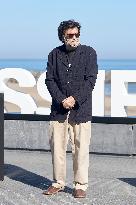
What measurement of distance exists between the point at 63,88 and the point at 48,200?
1320 mm

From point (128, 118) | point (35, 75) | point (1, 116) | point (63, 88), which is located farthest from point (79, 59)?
point (35, 75)

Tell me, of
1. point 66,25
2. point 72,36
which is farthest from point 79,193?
point 66,25

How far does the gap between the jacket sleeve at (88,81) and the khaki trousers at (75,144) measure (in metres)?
0.32

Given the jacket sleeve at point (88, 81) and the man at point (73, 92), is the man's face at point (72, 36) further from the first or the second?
the jacket sleeve at point (88, 81)

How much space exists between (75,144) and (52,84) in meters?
0.76

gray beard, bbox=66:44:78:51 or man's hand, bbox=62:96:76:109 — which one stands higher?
gray beard, bbox=66:44:78:51

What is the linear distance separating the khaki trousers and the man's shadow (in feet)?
1.39

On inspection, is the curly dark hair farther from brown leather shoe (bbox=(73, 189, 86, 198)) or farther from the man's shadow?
the man's shadow

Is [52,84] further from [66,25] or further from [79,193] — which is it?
[79,193]

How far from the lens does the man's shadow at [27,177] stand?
812cm

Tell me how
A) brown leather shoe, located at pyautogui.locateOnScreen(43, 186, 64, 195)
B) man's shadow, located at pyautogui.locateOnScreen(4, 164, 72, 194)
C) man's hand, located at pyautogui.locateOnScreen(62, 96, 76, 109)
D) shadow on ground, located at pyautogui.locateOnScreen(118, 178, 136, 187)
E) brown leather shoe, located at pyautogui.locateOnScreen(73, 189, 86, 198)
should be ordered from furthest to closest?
1. shadow on ground, located at pyautogui.locateOnScreen(118, 178, 136, 187)
2. man's shadow, located at pyautogui.locateOnScreen(4, 164, 72, 194)
3. brown leather shoe, located at pyautogui.locateOnScreen(43, 186, 64, 195)
4. brown leather shoe, located at pyautogui.locateOnScreen(73, 189, 86, 198)
5. man's hand, located at pyautogui.locateOnScreen(62, 96, 76, 109)

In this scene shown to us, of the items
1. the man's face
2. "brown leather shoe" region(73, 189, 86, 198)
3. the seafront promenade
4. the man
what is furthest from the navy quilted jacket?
the seafront promenade

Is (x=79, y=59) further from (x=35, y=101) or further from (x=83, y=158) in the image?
(x=35, y=101)

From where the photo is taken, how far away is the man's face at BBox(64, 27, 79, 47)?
23.2ft
